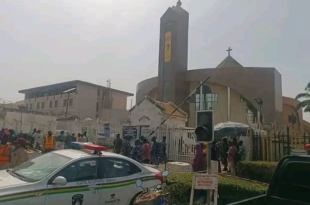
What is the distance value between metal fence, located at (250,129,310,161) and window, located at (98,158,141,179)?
8.97 m

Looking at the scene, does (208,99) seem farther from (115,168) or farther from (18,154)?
(115,168)

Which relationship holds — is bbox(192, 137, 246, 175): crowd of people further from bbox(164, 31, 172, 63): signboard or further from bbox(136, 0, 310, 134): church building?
bbox(164, 31, 172, 63): signboard

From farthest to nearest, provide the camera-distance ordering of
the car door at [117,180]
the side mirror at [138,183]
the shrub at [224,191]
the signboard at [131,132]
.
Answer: the signboard at [131,132]
the shrub at [224,191]
the side mirror at [138,183]
the car door at [117,180]

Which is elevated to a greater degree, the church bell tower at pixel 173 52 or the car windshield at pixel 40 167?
the church bell tower at pixel 173 52

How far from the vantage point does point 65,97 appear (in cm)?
5850

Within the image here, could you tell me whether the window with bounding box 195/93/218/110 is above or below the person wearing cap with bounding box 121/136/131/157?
above

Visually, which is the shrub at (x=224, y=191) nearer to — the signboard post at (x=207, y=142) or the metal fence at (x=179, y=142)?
the signboard post at (x=207, y=142)

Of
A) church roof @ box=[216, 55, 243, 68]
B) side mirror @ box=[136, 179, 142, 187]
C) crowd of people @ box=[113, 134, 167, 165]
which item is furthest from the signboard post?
church roof @ box=[216, 55, 243, 68]

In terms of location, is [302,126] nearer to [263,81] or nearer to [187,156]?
[263,81]

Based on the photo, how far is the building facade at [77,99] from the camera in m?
56.5

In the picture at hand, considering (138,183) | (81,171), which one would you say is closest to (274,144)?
(138,183)

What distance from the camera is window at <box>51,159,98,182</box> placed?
549cm

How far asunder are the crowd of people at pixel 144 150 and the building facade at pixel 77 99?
129 ft

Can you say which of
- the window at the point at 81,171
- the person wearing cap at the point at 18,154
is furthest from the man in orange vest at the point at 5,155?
the window at the point at 81,171
